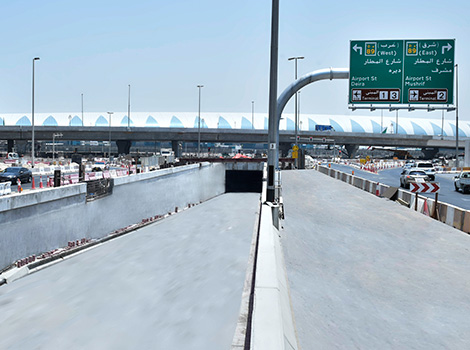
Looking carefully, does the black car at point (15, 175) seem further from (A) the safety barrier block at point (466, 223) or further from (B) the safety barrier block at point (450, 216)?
(A) the safety barrier block at point (466, 223)

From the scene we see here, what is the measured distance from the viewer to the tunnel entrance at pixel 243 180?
55.3 metres

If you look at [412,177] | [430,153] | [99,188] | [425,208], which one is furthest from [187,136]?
[430,153]

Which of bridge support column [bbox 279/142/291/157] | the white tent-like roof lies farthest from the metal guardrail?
the white tent-like roof

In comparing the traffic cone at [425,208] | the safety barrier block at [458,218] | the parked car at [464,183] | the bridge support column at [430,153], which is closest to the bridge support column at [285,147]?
the bridge support column at [430,153]

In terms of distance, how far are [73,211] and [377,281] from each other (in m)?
13.1

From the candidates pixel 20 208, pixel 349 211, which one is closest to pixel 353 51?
pixel 349 211

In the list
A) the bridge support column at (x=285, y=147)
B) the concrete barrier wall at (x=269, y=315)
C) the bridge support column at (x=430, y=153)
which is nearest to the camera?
the concrete barrier wall at (x=269, y=315)

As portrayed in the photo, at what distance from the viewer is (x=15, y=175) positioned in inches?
1336

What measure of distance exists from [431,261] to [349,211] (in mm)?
8061

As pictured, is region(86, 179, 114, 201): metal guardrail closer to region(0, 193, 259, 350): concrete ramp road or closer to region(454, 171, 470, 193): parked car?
region(0, 193, 259, 350): concrete ramp road

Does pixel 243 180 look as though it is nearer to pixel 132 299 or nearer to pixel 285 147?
pixel 132 299

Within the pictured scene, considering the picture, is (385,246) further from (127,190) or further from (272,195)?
(127,190)

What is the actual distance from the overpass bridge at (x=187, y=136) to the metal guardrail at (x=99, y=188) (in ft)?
253

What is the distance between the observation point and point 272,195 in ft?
49.4
